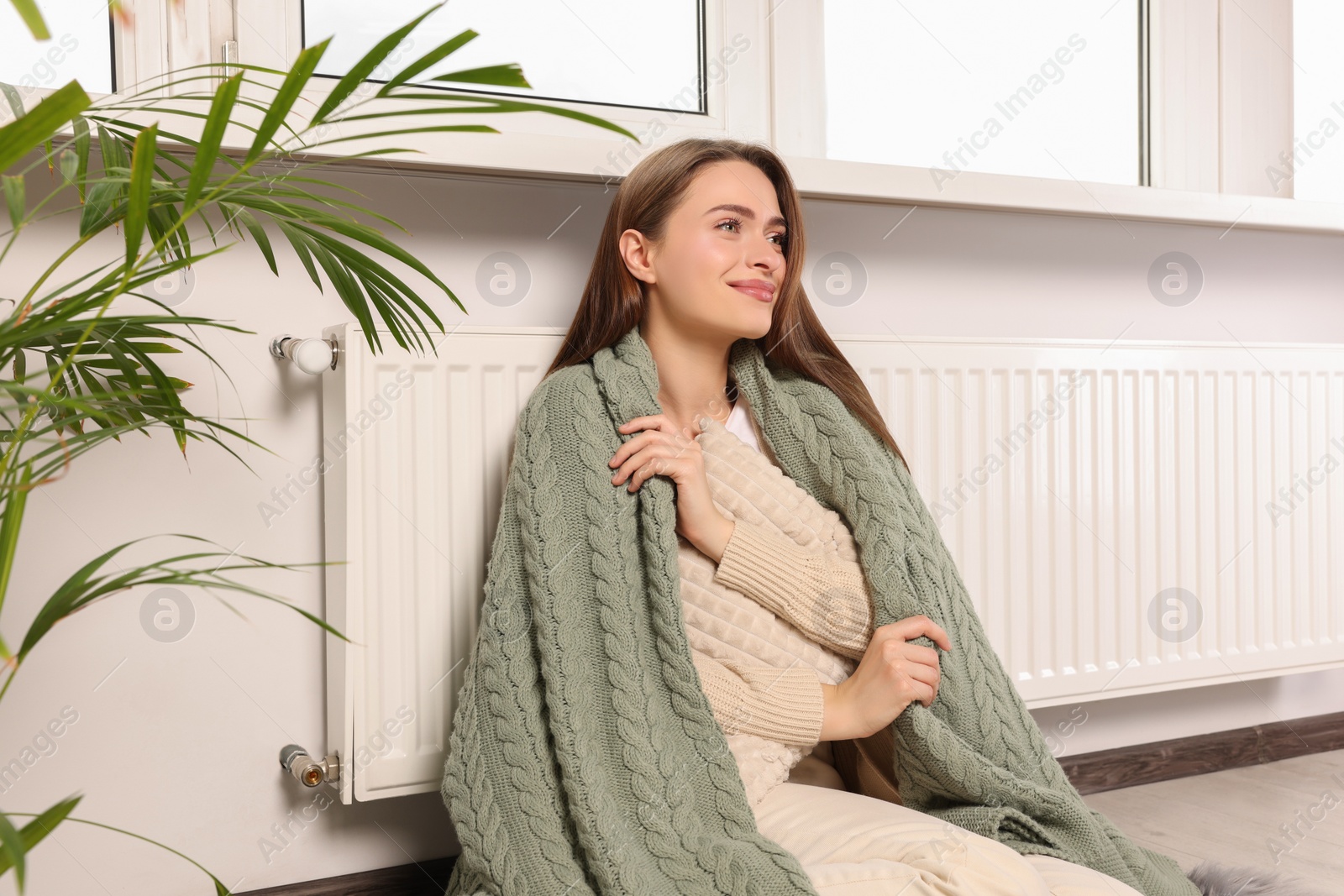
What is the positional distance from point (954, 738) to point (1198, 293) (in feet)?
3.98

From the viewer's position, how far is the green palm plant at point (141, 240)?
1.84 ft

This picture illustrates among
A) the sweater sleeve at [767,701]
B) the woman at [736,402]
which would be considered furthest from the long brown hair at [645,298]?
the sweater sleeve at [767,701]

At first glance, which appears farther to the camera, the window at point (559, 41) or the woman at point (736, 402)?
the window at point (559, 41)

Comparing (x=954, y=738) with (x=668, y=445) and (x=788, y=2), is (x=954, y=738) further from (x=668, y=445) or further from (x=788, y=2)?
(x=788, y=2)

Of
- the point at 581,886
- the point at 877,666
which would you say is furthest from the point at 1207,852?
the point at 581,886

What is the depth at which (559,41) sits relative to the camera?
1.53 m

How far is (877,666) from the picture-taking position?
1.17 meters

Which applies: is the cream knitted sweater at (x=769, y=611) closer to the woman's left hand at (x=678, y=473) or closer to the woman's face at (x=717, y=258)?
the woman's left hand at (x=678, y=473)

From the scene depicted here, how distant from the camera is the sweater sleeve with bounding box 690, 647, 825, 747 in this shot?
1144mm

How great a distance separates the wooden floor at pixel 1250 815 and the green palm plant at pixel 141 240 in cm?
138

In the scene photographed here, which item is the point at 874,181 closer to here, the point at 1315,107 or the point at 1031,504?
the point at 1031,504

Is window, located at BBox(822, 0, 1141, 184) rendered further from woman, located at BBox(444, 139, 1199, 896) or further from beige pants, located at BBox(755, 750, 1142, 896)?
beige pants, located at BBox(755, 750, 1142, 896)

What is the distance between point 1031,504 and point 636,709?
877 mm

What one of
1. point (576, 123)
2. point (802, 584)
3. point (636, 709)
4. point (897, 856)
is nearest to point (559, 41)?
point (576, 123)
